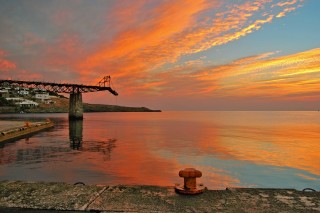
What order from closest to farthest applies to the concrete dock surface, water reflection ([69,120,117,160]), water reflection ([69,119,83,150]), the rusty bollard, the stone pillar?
1. the concrete dock surface
2. the rusty bollard
3. water reflection ([69,120,117,160])
4. water reflection ([69,119,83,150])
5. the stone pillar

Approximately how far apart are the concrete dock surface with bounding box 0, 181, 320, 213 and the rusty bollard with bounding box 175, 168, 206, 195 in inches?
3.8

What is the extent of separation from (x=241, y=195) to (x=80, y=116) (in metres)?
91.5

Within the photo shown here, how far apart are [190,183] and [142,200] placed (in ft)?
3.63

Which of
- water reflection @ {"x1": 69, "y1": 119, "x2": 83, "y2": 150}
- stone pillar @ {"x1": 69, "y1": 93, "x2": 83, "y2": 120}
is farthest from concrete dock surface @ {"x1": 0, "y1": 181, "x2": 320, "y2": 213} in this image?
stone pillar @ {"x1": 69, "y1": 93, "x2": 83, "y2": 120}

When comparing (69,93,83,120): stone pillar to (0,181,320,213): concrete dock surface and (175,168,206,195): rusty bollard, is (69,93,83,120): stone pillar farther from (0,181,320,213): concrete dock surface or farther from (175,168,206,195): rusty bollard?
(175,168,206,195): rusty bollard

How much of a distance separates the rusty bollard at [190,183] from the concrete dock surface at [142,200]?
3.8 inches

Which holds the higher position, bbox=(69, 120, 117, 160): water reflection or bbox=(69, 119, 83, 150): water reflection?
bbox=(69, 119, 83, 150): water reflection

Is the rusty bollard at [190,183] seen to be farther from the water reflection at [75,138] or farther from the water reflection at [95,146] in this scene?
the water reflection at [75,138]

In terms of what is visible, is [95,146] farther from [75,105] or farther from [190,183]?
[75,105]

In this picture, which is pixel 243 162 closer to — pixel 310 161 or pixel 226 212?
pixel 310 161

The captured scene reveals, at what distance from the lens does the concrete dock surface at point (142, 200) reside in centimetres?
503

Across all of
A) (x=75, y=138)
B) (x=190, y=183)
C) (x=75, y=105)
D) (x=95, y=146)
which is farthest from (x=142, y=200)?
(x=75, y=105)

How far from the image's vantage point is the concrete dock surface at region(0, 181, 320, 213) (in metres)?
5.03

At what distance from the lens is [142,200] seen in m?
5.44
